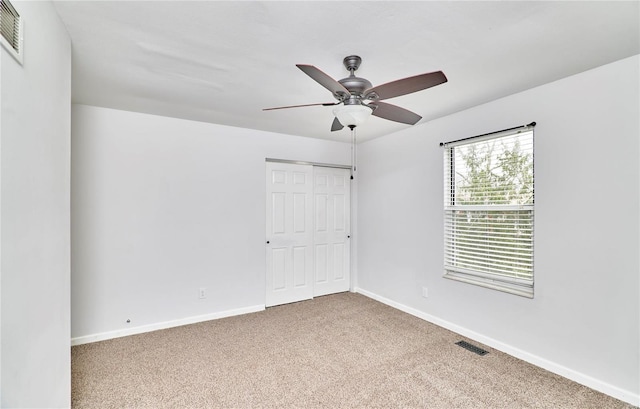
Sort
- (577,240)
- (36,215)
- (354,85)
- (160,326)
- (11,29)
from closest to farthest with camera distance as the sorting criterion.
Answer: (11,29), (36,215), (354,85), (577,240), (160,326)

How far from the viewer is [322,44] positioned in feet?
6.35

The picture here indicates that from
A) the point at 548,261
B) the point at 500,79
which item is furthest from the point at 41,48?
the point at 548,261

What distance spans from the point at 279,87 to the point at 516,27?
67.9 inches

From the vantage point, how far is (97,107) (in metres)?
3.18

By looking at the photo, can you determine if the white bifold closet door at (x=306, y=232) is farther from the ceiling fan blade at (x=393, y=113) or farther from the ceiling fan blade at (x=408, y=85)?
the ceiling fan blade at (x=408, y=85)

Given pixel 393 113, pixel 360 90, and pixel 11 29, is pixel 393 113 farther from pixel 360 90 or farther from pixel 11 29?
pixel 11 29

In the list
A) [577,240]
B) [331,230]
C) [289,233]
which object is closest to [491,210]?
[577,240]

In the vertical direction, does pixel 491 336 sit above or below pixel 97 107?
below

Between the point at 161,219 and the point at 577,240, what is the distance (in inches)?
157

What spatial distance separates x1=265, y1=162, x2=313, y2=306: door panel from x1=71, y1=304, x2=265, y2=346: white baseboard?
37 cm

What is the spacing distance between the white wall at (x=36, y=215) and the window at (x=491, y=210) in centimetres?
336

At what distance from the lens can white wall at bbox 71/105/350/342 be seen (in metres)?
3.15

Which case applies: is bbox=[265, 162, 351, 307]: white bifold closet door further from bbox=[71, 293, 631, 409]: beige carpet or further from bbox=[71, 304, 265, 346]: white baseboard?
bbox=[71, 293, 631, 409]: beige carpet

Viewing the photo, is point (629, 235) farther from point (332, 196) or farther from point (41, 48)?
point (41, 48)
